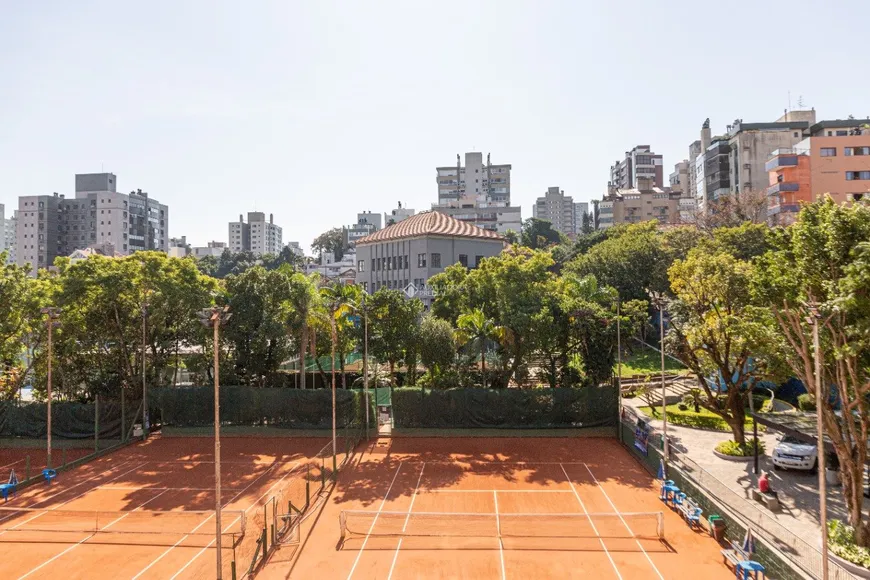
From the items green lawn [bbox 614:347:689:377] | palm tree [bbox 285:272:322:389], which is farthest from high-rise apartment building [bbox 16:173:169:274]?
green lawn [bbox 614:347:689:377]

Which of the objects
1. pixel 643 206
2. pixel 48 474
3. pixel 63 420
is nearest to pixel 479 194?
pixel 643 206

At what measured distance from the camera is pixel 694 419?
34.1 meters

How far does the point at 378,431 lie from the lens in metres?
34.8

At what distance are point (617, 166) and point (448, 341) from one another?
14738 centimetres

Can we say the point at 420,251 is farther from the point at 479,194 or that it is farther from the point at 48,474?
the point at 479,194

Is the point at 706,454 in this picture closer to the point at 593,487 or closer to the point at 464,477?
the point at 593,487

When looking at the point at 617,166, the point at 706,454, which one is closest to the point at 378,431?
the point at 706,454

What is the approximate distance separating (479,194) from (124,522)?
362 ft

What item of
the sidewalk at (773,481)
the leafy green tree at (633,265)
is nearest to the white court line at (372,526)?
the sidewalk at (773,481)

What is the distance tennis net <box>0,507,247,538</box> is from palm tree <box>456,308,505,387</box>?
16901mm

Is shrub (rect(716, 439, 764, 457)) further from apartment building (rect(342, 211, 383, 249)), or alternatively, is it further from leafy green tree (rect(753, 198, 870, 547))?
apartment building (rect(342, 211, 383, 249))

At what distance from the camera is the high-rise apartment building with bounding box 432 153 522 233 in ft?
393

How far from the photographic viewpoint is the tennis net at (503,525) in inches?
765

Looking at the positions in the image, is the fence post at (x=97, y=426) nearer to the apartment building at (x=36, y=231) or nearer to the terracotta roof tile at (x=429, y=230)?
the terracotta roof tile at (x=429, y=230)
